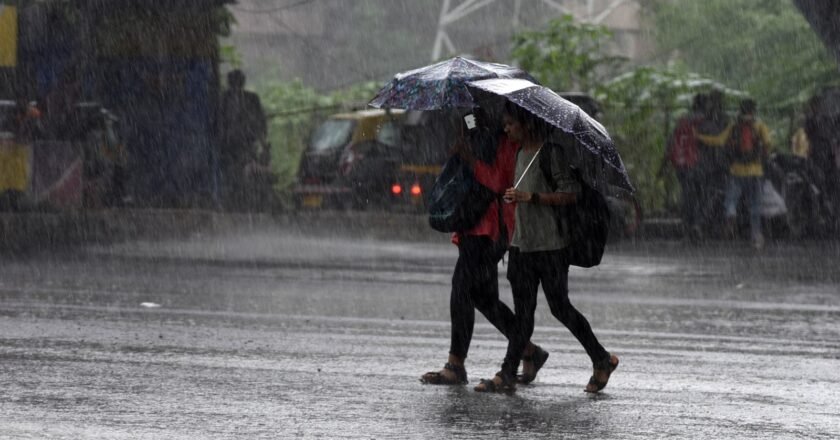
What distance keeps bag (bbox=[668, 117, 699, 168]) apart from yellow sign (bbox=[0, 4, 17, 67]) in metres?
9.40

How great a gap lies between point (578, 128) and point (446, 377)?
1.55 meters

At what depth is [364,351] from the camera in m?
11.0

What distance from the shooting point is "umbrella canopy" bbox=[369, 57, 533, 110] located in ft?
30.3

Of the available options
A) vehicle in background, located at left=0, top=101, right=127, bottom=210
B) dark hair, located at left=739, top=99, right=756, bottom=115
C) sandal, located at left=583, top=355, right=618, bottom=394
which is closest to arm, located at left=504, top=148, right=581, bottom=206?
sandal, located at left=583, top=355, right=618, bottom=394

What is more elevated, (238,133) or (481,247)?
(238,133)

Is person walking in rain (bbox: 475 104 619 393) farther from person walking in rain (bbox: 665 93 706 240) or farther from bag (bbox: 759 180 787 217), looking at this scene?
bag (bbox: 759 180 787 217)

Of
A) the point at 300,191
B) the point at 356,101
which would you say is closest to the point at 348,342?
the point at 300,191

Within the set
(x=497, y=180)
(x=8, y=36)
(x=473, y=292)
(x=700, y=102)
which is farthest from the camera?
(x=8, y=36)

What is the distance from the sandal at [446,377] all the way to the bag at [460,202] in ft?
2.47

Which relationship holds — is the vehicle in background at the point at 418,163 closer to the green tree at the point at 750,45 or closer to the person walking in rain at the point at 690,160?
the person walking in rain at the point at 690,160

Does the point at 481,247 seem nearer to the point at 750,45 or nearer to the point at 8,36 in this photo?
the point at 8,36

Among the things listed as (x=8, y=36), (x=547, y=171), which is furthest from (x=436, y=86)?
(x=8, y=36)

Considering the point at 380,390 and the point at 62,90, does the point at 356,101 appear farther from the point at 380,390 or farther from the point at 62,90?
the point at 380,390

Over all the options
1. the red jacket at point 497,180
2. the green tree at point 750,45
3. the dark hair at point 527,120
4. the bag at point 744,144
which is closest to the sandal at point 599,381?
the red jacket at point 497,180
